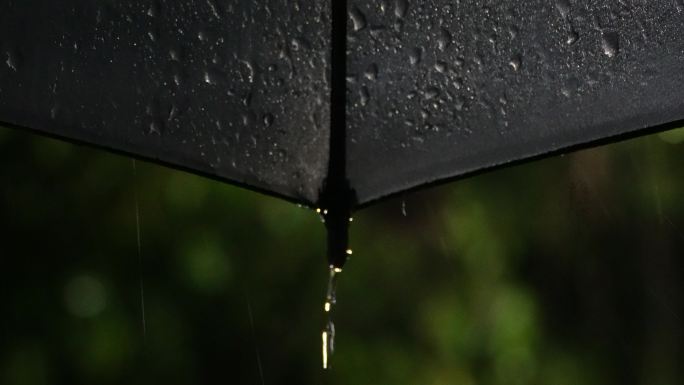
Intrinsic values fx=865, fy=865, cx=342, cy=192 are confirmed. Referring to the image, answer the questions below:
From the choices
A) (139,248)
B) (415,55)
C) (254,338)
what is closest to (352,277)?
(254,338)

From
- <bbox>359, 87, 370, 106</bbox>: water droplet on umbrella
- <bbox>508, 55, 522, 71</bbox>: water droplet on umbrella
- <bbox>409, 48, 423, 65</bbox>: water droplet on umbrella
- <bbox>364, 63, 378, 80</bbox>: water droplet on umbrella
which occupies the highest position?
<bbox>409, 48, 423, 65</bbox>: water droplet on umbrella

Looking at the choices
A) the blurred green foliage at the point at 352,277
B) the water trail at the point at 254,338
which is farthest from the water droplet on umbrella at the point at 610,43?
the water trail at the point at 254,338

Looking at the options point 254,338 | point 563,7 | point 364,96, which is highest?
point 563,7

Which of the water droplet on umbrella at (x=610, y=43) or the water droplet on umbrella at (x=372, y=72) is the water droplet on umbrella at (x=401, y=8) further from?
the water droplet on umbrella at (x=610, y=43)

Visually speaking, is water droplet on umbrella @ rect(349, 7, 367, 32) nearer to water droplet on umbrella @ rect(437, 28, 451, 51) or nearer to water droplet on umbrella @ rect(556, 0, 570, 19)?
water droplet on umbrella @ rect(437, 28, 451, 51)

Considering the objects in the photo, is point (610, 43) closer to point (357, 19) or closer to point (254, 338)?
point (357, 19)

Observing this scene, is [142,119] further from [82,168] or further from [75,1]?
[82,168]

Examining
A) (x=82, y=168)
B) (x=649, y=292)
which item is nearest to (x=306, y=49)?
(x=82, y=168)

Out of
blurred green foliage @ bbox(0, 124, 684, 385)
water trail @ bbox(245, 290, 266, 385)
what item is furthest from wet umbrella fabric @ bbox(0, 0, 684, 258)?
water trail @ bbox(245, 290, 266, 385)
